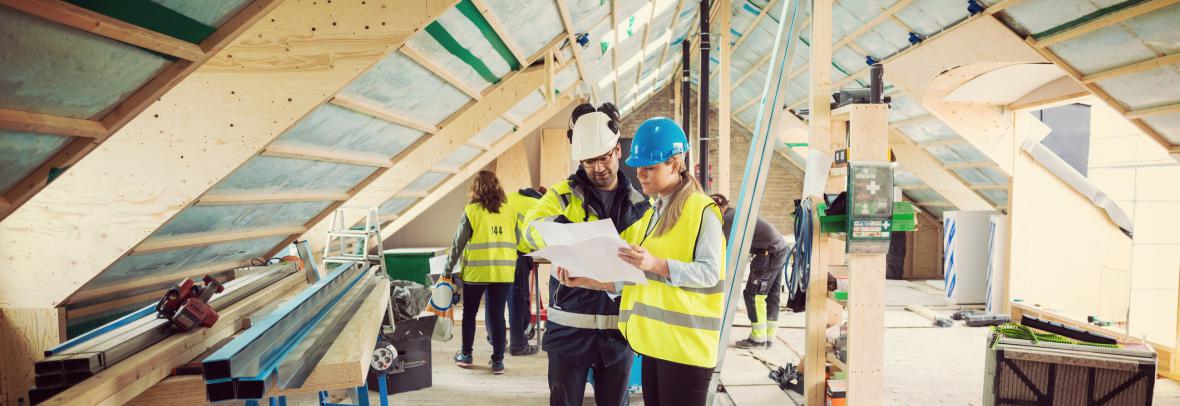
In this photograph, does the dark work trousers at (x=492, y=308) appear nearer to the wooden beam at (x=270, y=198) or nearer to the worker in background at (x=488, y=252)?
the worker in background at (x=488, y=252)

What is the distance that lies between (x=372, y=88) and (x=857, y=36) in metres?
4.61

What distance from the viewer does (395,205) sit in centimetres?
589

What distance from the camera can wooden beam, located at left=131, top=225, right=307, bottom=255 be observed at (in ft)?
8.65

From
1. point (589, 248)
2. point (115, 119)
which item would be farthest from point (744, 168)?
point (115, 119)

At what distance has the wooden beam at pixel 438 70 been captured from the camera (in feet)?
8.71

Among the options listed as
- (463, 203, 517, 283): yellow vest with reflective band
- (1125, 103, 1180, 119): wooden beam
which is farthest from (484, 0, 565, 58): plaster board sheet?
(1125, 103, 1180, 119): wooden beam

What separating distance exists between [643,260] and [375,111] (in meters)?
1.91

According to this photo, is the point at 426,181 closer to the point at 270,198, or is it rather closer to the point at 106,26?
the point at 270,198

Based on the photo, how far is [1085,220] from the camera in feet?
19.5

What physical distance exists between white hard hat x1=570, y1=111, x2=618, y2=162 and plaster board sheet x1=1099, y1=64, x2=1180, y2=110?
3.61 m

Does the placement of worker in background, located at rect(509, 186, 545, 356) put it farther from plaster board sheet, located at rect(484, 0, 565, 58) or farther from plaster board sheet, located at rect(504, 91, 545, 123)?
plaster board sheet, located at rect(504, 91, 545, 123)

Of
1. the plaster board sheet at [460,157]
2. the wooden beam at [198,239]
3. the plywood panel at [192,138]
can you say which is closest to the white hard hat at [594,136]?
the plywood panel at [192,138]

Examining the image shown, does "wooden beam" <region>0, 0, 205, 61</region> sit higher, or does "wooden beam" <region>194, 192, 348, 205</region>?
"wooden beam" <region>0, 0, 205, 61</region>

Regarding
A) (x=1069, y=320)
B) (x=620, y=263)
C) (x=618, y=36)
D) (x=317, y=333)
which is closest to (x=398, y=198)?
(x=618, y=36)
